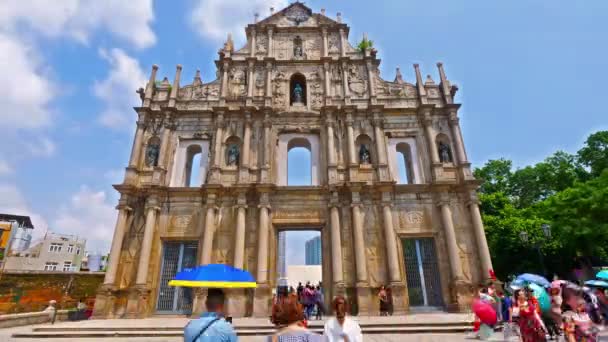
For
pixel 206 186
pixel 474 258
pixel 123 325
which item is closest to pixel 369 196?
pixel 474 258

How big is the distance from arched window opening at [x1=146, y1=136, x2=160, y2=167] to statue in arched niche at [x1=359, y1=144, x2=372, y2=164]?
1028 cm

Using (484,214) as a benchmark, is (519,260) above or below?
below

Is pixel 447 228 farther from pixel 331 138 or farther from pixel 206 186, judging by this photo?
pixel 206 186

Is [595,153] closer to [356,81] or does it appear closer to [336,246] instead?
[356,81]

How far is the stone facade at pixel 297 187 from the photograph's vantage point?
44.4 ft

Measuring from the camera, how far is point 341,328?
351cm

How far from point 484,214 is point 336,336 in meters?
25.9

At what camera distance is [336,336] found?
3496 millimetres

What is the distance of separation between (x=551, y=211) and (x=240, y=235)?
63.1 feet

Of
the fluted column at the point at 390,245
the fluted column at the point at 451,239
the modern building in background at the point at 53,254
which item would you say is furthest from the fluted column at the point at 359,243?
the modern building in background at the point at 53,254

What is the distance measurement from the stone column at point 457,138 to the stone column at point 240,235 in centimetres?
1062


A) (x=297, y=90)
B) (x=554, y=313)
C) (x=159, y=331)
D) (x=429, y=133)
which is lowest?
(x=159, y=331)

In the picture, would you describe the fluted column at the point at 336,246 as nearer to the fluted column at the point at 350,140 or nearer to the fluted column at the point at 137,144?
the fluted column at the point at 350,140

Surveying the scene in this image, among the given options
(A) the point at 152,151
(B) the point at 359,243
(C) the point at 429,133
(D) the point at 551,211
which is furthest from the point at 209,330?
(D) the point at 551,211
